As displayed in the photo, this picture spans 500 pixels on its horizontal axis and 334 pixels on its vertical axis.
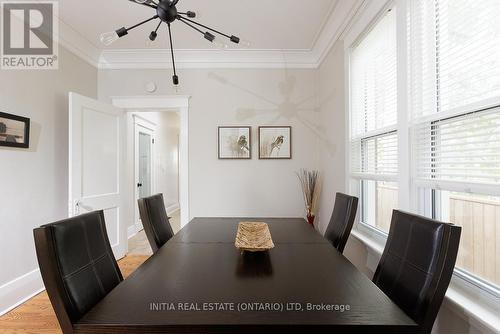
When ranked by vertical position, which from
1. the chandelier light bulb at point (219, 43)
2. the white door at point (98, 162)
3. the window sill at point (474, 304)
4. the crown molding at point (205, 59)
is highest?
the crown molding at point (205, 59)

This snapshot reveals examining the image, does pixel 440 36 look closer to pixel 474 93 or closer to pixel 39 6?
pixel 474 93

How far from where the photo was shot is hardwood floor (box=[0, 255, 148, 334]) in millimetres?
2092

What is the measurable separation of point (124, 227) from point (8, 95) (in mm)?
1997

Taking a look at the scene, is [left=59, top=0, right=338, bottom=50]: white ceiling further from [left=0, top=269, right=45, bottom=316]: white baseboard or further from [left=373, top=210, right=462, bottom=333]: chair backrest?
[left=0, top=269, right=45, bottom=316]: white baseboard

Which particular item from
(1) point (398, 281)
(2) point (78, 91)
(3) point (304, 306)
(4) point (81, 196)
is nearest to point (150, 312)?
(3) point (304, 306)

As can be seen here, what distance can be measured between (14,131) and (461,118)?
332 centimetres

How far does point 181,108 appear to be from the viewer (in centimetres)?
364

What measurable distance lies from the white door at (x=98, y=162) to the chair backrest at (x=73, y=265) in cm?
193

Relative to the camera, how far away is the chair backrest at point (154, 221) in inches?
74.5

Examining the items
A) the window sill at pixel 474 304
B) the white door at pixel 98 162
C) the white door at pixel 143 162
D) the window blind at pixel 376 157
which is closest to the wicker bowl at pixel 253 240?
the window sill at pixel 474 304

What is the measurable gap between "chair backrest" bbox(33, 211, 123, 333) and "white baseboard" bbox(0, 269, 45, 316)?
1871mm

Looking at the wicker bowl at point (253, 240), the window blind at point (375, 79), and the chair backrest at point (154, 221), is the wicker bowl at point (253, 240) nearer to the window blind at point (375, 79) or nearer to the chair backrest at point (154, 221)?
the chair backrest at point (154, 221)

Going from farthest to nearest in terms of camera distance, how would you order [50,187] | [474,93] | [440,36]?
[50,187] < [440,36] < [474,93]

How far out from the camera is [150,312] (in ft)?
2.98
